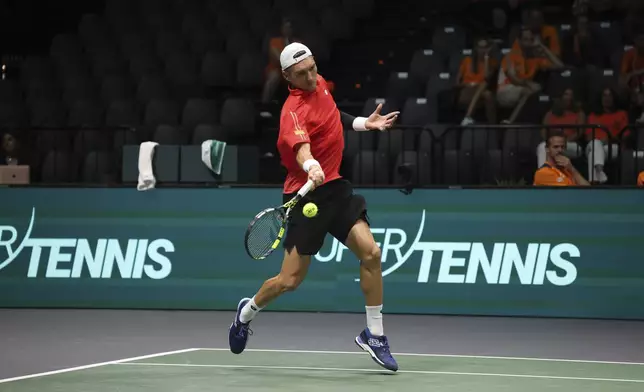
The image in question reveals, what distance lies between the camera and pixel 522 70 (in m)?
17.6

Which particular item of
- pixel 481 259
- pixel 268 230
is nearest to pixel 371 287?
pixel 268 230

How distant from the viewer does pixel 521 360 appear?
10305mm

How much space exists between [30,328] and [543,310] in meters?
5.29

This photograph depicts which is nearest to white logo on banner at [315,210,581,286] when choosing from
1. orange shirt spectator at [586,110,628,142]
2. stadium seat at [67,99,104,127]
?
orange shirt spectator at [586,110,628,142]

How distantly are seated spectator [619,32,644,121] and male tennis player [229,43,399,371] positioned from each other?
7790 mm

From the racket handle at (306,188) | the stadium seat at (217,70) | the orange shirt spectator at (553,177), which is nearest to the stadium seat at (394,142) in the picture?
the orange shirt spectator at (553,177)

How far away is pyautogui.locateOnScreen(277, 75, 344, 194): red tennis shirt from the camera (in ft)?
30.8

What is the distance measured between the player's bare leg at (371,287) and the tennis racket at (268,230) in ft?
1.84

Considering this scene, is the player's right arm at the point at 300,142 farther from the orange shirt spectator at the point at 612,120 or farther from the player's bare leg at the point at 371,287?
the orange shirt spectator at the point at 612,120

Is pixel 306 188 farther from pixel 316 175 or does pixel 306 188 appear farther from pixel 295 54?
pixel 295 54

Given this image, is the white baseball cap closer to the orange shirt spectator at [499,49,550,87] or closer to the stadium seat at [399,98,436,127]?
the stadium seat at [399,98,436,127]

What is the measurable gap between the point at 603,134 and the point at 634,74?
1738mm

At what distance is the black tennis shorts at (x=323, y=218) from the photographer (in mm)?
9609

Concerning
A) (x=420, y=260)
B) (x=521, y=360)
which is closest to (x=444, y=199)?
(x=420, y=260)
